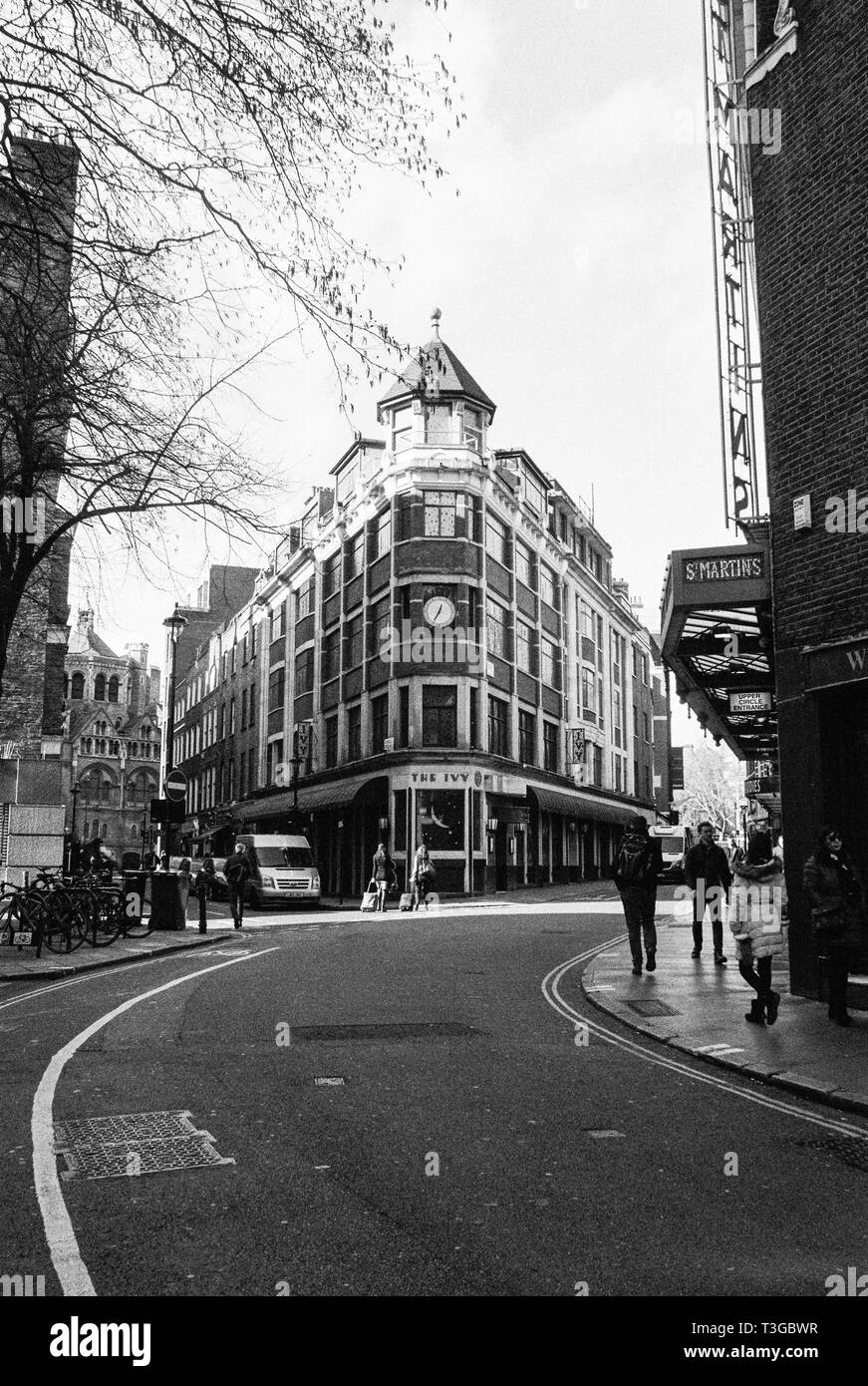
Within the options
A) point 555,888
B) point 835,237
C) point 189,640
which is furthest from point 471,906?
point 189,640

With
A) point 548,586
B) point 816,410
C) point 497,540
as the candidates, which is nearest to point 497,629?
point 497,540

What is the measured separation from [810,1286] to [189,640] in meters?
80.2

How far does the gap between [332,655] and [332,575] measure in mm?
3521

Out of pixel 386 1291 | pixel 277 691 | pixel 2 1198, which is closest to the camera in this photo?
pixel 386 1291

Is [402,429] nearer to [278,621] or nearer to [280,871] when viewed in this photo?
[278,621]

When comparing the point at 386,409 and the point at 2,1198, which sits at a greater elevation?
the point at 386,409

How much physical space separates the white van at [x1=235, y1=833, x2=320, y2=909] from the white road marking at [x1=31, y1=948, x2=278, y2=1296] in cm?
2311

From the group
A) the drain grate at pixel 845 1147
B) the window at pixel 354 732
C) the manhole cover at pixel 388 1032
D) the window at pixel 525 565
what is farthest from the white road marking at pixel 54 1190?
the window at pixel 525 565

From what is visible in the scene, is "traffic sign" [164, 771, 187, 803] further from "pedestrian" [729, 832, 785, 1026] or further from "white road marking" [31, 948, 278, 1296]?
"pedestrian" [729, 832, 785, 1026]

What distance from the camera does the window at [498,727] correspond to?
40.9 meters

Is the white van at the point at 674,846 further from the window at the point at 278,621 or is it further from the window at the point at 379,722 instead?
the window at the point at 278,621

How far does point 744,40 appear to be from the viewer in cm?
1345

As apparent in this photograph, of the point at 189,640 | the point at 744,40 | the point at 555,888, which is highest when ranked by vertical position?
the point at 189,640

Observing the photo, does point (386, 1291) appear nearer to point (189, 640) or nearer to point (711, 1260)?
point (711, 1260)
